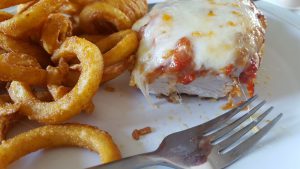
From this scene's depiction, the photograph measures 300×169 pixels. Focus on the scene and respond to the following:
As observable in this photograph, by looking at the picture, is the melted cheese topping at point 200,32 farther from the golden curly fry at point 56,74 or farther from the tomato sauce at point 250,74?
the golden curly fry at point 56,74

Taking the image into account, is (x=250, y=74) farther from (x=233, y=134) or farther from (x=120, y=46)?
(x=120, y=46)

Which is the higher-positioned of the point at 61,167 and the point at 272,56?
the point at 272,56

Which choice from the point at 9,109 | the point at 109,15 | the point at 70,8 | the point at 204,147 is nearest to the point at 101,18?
the point at 109,15

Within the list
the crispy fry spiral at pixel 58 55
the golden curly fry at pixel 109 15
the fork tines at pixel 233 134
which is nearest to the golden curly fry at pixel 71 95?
the crispy fry spiral at pixel 58 55

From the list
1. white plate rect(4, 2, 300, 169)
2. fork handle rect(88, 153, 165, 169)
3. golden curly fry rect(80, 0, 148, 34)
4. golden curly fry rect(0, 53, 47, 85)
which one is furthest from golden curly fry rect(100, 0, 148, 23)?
fork handle rect(88, 153, 165, 169)

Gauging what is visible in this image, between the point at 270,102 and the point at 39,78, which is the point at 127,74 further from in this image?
the point at 270,102

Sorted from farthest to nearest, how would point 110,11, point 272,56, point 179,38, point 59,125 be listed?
point 272,56
point 110,11
point 179,38
point 59,125

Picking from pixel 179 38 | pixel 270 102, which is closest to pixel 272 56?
pixel 270 102
